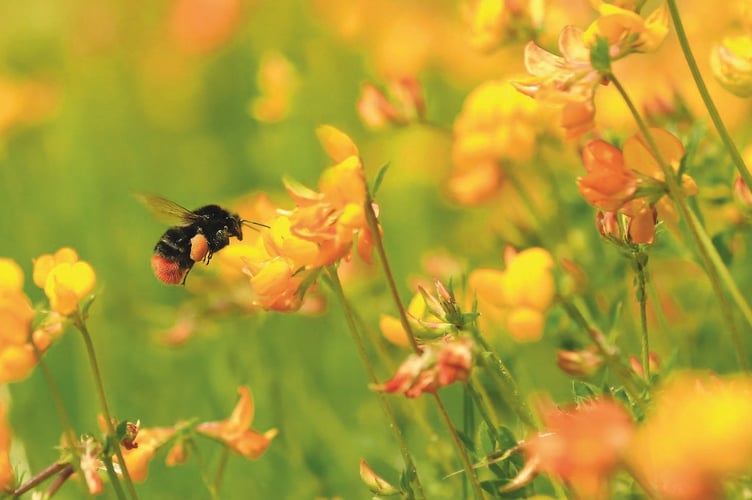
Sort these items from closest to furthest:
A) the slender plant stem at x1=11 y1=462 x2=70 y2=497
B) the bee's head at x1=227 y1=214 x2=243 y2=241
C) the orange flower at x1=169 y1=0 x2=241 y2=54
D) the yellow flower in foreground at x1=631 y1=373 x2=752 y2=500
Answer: the yellow flower in foreground at x1=631 y1=373 x2=752 y2=500
the slender plant stem at x1=11 y1=462 x2=70 y2=497
the bee's head at x1=227 y1=214 x2=243 y2=241
the orange flower at x1=169 y1=0 x2=241 y2=54

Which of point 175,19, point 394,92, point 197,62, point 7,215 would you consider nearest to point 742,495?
point 394,92

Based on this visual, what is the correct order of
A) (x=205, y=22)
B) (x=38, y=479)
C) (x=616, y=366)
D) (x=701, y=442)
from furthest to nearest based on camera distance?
(x=205, y=22) < (x=38, y=479) < (x=616, y=366) < (x=701, y=442)

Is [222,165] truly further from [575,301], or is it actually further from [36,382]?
[575,301]

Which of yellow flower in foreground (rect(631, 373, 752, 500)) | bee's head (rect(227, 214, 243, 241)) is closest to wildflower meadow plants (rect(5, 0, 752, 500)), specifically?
yellow flower in foreground (rect(631, 373, 752, 500))

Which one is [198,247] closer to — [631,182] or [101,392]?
[101,392]

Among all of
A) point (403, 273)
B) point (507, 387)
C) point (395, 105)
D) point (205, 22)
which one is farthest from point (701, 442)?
point (205, 22)

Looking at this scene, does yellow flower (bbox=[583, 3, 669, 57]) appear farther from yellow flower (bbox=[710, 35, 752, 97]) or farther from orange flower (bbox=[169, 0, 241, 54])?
orange flower (bbox=[169, 0, 241, 54])
